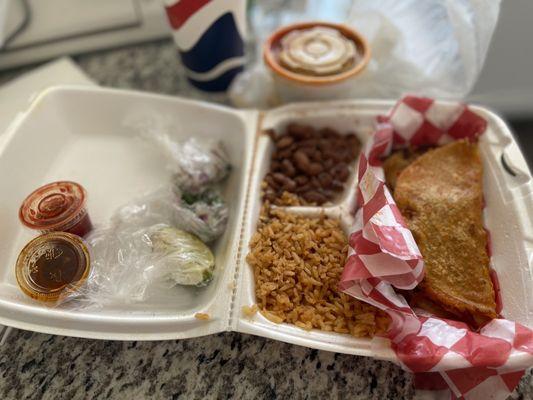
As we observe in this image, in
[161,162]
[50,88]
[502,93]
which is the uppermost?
[50,88]

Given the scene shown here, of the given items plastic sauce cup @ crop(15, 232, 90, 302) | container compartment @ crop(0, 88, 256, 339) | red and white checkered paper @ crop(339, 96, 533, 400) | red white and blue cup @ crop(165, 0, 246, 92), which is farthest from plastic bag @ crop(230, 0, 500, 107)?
plastic sauce cup @ crop(15, 232, 90, 302)

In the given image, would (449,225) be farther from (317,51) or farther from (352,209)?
(317,51)

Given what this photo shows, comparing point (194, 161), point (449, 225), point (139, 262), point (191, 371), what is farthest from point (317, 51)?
point (191, 371)

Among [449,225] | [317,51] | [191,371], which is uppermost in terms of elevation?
[317,51]

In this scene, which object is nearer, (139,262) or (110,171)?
(139,262)

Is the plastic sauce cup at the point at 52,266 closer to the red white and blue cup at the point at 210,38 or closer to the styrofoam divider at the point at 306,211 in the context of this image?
the styrofoam divider at the point at 306,211

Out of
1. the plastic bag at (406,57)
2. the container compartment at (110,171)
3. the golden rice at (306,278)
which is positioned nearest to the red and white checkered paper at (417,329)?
the golden rice at (306,278)

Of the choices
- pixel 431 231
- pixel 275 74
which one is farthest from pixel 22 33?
pixel 431 231

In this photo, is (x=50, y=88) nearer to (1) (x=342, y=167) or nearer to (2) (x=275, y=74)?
(2) (x=275, y=74)
